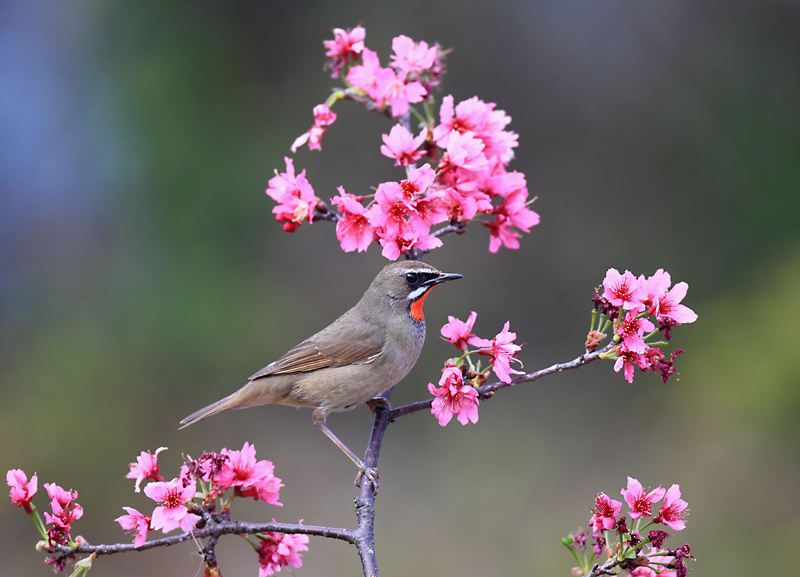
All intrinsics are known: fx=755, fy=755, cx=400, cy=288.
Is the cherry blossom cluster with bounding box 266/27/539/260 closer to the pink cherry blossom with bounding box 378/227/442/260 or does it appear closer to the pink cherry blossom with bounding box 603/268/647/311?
the pink cherry blossom with bounding box 378/227/442/260

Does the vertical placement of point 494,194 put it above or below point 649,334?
above

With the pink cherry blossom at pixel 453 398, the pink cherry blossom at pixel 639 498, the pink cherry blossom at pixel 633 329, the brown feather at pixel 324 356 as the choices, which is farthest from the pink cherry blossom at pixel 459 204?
the pink cherry blossom at pixel 639 498

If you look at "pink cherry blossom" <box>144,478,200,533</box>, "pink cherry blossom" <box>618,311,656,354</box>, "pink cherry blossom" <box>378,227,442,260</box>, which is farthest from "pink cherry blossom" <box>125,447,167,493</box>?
"pink cherry blossom" <box>618,311,656,354</box>

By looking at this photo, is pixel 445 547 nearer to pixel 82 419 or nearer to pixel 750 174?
pixel 82 419

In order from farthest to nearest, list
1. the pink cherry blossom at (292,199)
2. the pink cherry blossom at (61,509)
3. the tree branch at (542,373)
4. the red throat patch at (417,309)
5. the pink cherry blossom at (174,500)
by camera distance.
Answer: the red throat patch at (417,309) < the pink cherry blossom at (292,199) < the tree branch at (542,373) < the pink cherry blossom at (61,509) < the pink cherry blossom at (174,500)

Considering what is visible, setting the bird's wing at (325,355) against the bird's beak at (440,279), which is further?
the bird's wing at (325,355)

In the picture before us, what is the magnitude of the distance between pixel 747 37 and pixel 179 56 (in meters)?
7.79

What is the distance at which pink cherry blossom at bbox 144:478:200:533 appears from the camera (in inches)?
90.3

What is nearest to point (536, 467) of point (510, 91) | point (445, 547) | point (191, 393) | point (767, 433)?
point (445, 547)

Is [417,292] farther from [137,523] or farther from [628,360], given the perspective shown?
[137,523]

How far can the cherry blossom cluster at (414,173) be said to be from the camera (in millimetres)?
2863

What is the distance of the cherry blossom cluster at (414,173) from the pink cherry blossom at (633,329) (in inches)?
32.0

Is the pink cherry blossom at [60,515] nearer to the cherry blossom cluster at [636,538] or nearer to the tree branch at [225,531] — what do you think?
the tree branch at [225,531]

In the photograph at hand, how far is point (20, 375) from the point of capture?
941 centimetres
